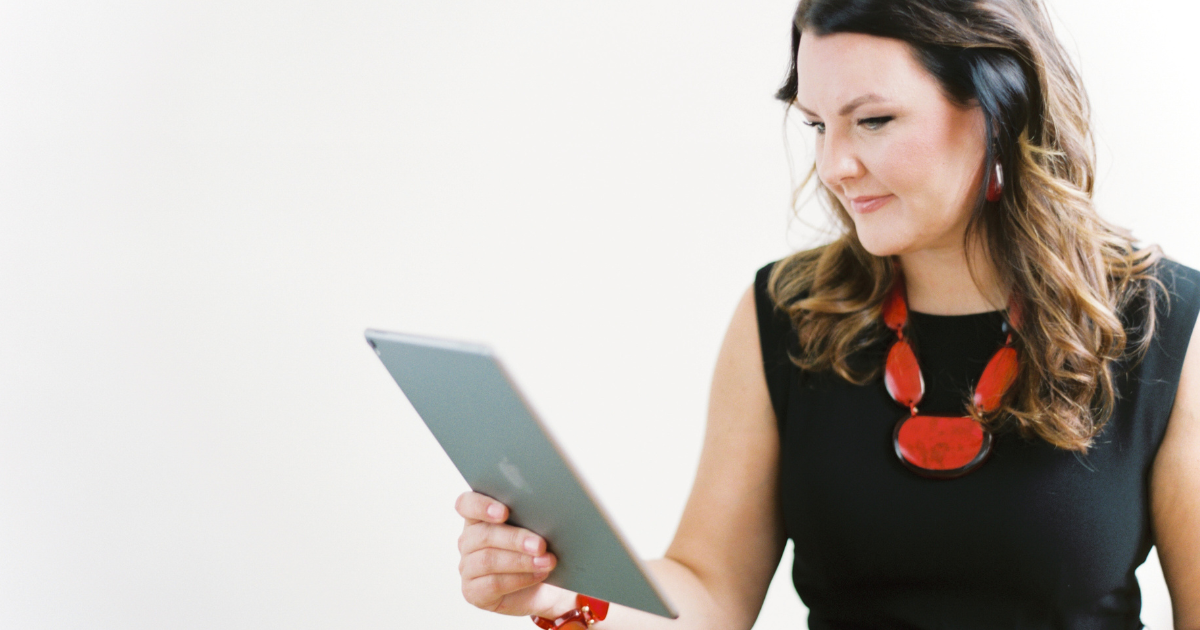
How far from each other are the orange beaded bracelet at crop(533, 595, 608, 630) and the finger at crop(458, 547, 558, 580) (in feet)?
0.40

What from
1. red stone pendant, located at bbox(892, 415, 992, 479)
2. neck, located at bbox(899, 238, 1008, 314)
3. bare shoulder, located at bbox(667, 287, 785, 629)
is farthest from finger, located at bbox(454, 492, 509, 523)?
neck, located at bbox(899, 238, 1008, 314)

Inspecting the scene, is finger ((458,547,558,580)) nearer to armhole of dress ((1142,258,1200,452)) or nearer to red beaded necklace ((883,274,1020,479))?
red beaded necklace ((883,274,1020,479))

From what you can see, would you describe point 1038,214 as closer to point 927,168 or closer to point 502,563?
point 927,168

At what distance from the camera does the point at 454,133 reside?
1.84 m

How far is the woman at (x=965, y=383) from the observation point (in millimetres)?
1119

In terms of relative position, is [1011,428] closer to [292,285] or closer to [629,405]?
[629,405]

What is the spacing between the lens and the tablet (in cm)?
83

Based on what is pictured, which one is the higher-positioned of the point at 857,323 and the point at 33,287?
the point at 33,287

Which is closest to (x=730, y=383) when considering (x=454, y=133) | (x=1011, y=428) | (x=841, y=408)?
(x=841, y=408)

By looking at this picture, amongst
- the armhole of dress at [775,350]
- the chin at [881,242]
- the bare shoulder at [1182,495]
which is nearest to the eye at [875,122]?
the chin at [881,242]

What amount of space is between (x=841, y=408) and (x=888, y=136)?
1.23ft

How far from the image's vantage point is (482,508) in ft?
3.41

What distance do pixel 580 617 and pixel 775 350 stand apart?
18.2 inches

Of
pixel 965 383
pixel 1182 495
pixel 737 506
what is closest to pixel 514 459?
pixel 737 506
